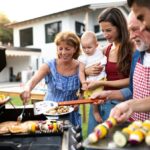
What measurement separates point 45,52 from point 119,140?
18853 mm

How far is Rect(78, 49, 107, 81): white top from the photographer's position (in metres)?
2.73

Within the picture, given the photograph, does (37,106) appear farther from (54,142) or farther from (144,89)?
(144,89)

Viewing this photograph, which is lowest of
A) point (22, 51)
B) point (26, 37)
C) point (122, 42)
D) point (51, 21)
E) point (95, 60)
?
point (95, 60)

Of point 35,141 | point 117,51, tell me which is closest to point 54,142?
point 35,141

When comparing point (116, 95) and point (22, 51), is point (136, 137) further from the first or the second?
point (22, 51)

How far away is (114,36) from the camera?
2459 mm

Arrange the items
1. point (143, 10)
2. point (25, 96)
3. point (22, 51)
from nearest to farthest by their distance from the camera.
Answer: point (143, 10)
point (25, 96)
point (22, 51)

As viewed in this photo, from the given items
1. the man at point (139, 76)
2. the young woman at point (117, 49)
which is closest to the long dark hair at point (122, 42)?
the young woman at point (117, 49)

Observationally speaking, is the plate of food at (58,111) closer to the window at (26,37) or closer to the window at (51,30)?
Result: the window at (51,30)

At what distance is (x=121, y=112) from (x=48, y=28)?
1731 cm

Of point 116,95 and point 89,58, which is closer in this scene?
point 116,95

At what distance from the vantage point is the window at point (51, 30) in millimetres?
17606

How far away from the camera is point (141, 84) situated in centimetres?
177

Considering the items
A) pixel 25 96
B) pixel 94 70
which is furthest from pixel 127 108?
pixel 94 70
